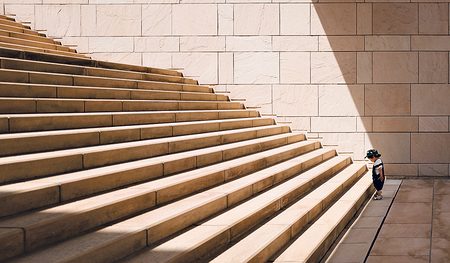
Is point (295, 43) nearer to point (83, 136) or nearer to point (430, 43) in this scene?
point (430, 43)

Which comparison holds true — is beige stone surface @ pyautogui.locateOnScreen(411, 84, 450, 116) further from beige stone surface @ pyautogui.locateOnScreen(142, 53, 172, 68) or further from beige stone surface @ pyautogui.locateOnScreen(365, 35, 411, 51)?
beige stone surface @ pyautogui.locateOnScreen(142, 53, 172, 68)

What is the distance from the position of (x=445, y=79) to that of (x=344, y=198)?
6.65m

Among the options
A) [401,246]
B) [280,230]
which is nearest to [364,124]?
[401,246]

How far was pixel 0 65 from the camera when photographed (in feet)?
17.9

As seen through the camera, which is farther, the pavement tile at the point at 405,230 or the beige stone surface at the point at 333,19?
the beige stone surface at the point at 333,19

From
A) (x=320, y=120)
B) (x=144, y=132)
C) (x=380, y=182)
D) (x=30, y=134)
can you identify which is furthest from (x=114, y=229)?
(x=320, y=120)

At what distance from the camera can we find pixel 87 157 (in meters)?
4.22

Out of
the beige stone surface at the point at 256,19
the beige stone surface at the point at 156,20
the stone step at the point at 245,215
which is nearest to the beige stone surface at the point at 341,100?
the beige stone surface at the point at 256,19

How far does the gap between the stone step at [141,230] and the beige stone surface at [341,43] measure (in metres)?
7.76

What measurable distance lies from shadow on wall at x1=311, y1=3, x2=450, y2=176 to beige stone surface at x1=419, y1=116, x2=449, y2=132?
1.0 inches

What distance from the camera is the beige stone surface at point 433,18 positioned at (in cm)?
1108

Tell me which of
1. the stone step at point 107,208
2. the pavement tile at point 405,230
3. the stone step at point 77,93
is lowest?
the pavement tile at point 405,230

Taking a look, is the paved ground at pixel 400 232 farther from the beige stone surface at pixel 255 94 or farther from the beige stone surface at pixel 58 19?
the beige stone surface at pixel 58 19

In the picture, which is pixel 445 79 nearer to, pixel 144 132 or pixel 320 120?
pixel 320 120
